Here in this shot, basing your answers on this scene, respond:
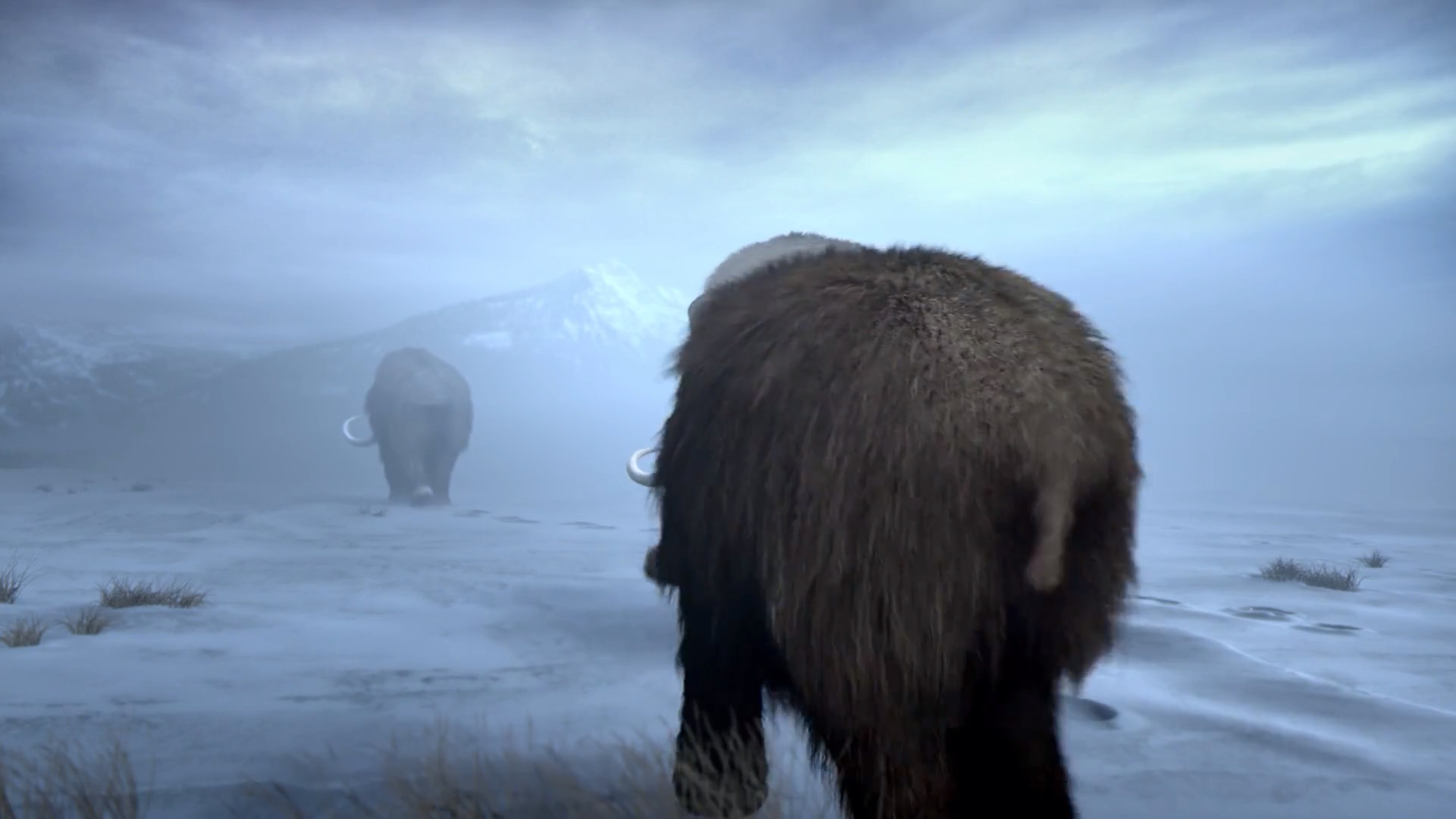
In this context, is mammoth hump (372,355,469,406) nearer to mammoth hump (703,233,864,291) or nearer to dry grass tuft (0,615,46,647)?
dry grass tuft (0,615,46,647)

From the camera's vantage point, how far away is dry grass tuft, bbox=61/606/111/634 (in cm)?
455

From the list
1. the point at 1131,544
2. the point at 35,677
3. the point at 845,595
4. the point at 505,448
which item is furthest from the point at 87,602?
the point at 505,448

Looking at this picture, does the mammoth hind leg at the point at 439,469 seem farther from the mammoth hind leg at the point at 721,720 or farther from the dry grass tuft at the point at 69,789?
the mammoth hind leg at the point at 721,720

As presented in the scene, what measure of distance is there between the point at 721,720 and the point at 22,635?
317 centimetres

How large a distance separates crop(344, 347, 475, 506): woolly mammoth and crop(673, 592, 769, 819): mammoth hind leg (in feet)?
41.3

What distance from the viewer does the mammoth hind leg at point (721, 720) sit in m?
2.75

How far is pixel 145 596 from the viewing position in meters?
5.32

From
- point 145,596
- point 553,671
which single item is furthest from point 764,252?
point 145,596

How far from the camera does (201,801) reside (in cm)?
283

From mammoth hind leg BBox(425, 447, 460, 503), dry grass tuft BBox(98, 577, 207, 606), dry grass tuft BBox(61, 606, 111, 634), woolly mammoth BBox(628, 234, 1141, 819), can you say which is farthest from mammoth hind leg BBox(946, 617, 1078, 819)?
mammoth hind leg BBox(425, 447, 460, 503)

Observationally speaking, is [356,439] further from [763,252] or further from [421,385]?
[763,252]

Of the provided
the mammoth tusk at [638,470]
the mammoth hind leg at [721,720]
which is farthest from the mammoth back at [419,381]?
the mammoth hind leg at [721,720]

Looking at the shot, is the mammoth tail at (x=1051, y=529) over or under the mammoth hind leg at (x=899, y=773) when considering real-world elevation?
over

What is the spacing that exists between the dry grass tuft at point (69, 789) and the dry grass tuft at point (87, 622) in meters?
1.71
